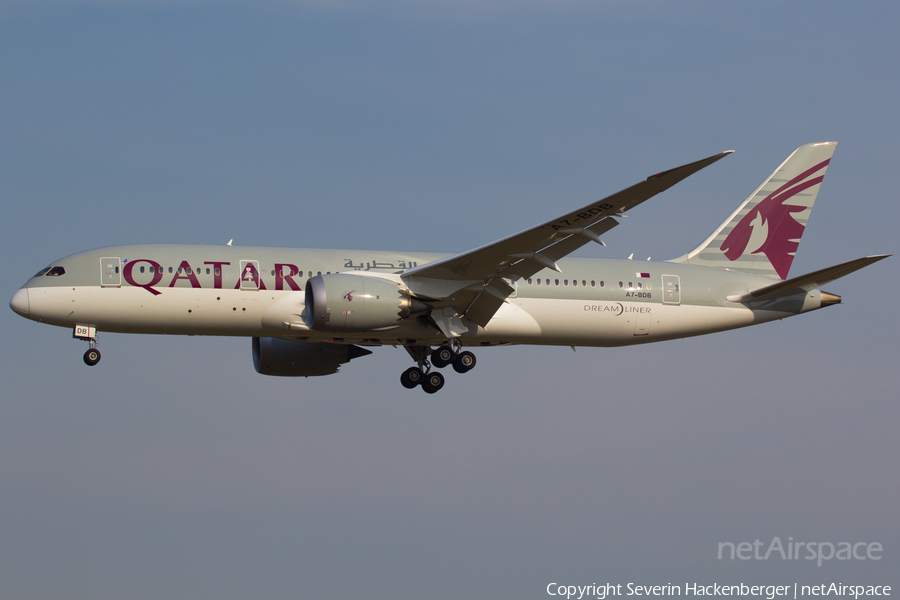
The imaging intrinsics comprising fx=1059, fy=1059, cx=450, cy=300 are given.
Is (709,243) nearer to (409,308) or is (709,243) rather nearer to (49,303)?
(409,308)

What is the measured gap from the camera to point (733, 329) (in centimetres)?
3500

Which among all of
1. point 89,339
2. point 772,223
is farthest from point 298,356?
point 772,223

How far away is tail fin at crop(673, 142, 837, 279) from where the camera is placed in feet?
120

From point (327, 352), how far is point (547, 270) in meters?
8.56

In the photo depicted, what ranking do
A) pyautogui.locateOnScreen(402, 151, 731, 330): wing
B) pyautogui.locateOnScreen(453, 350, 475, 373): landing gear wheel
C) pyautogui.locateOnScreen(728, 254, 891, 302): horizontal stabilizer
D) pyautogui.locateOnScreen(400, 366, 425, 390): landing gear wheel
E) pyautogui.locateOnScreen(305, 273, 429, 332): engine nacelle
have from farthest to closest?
1. pyautogui.locateOnScreen(400, 366, 425, 390): landing gear wheel
2. pyautogui.locateOnScreen(453, 350, 475, 373): landing gear wheel
3. pyautogui.locateOnScreen(728, 254, 891, 302): horizontal stabilizer
4. pyautogui.locateOnScreen(305, 273, 429, 332): engine nacelle
5. pyautogui.locateOnScreen(402, 151, 731, 330): wing

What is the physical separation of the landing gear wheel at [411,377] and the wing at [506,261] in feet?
11.1

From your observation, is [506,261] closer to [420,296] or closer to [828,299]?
[420,296]

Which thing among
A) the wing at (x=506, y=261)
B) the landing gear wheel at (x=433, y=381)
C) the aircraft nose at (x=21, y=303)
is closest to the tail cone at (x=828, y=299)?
the wing at (x=506, y=261)

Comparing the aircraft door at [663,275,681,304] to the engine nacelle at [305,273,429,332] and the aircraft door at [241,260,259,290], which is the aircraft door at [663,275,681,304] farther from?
the aircraft door at [241,260,259,290]

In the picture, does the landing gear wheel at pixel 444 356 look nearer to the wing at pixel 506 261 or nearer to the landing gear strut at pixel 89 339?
the wing at pixel 506 261

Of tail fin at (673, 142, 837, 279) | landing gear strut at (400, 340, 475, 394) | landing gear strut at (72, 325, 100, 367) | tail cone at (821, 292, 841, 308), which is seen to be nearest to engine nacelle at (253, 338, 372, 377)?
landing gear strut at (400, 340, 475, 394)

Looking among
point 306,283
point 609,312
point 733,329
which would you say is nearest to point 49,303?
point 306,283

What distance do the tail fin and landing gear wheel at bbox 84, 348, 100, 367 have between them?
19090mm

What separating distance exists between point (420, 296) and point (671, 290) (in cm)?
876
